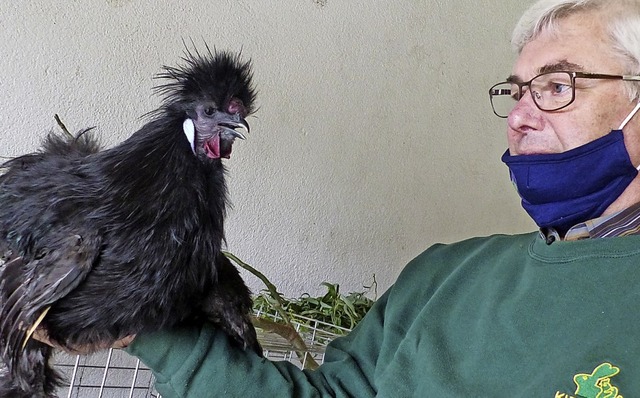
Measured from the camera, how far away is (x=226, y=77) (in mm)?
868

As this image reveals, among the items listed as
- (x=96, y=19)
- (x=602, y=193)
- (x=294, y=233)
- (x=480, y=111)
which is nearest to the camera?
(x=602, y=193)

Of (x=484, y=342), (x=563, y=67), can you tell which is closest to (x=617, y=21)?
(x=563, y=67)

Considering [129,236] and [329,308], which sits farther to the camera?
[329,308]

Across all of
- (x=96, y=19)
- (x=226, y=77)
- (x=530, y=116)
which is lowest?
(x=530, y=116)

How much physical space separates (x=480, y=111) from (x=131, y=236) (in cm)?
181

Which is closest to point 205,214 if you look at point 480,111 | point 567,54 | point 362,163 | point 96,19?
point 567,54

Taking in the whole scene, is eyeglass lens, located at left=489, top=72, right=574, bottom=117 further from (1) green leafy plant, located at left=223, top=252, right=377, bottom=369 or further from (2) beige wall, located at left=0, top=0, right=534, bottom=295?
(2) beige wall, located at left=0, top=0, right=534, bottom=295

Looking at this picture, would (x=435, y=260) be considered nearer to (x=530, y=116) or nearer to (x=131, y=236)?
(x=530, y=116)

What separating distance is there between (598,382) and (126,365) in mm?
1098

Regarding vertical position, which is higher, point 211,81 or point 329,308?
point 211,81

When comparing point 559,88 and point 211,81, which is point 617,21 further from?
point 211,81

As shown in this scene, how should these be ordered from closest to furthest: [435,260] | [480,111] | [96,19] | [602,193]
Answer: [602,193]
[435,260]
[96,19]
[480,111]

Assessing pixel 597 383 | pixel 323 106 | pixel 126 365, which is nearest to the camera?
pixel 597 383

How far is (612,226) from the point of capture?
33.7 inches
